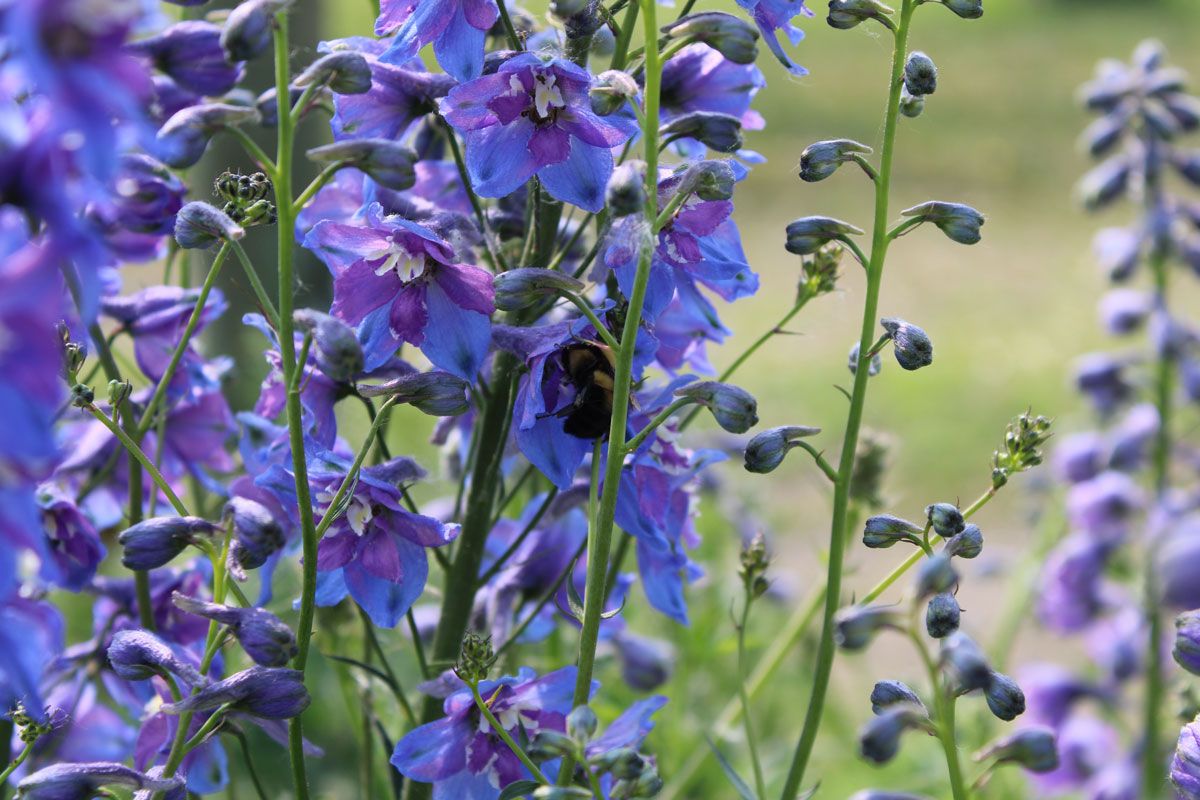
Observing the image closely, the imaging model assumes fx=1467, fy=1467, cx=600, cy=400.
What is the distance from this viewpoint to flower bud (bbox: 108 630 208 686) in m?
1.49

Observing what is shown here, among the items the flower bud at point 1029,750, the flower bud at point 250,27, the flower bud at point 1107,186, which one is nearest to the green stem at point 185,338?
the flower bud at point 250,27

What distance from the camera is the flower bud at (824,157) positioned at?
1655 millimetres

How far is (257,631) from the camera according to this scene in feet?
4.70

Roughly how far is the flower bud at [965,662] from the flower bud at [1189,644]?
435 millimetres

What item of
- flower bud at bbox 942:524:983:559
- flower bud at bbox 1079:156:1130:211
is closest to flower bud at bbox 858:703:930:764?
flower bud at bbox 942:524:983:559

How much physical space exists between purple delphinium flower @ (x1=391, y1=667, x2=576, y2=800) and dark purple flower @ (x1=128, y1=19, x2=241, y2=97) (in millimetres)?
779

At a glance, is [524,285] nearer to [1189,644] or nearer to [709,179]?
[709,179]

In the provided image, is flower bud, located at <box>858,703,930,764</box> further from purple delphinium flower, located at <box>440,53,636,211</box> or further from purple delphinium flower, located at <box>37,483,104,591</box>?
purple delphinium flower, located at <box>37,483,104,591</box>

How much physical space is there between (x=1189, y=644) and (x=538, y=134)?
0.91 m

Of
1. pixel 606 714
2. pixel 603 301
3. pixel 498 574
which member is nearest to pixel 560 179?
pixel 603 301

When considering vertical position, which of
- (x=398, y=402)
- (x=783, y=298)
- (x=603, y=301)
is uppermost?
(x=603, y=301)

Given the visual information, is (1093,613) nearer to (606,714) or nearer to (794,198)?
(606,714)

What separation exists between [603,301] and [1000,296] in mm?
8504

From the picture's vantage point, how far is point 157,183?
1721 mm
